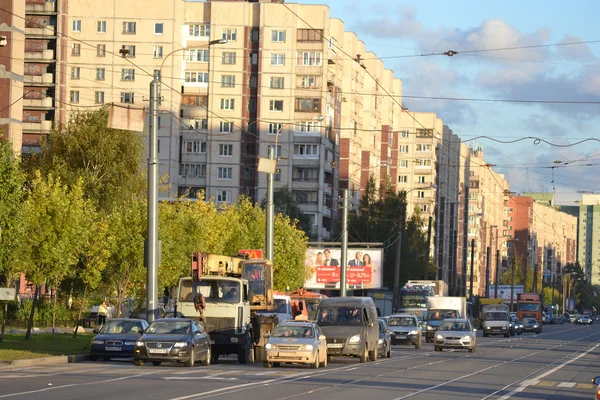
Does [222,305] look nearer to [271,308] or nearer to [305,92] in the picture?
[271,308]

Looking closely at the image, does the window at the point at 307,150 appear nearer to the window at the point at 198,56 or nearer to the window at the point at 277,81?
the window at the point at 277,81

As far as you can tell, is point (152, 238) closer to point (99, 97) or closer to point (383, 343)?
point (383, 343)

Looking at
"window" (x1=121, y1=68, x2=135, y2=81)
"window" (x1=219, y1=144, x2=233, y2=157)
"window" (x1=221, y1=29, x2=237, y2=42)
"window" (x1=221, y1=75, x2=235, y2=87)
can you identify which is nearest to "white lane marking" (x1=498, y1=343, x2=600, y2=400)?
"window" (x1=219, y1=144, x2=233, y2=157)

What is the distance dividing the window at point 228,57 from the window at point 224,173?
1019 centimetres

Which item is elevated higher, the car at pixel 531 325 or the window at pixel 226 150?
the window at pixel 226 150

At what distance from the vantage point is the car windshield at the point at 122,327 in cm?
3512

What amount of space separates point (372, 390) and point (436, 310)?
44.8 m

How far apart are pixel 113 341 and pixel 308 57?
76.6 meters

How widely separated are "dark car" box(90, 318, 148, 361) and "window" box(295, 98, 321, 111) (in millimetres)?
74096

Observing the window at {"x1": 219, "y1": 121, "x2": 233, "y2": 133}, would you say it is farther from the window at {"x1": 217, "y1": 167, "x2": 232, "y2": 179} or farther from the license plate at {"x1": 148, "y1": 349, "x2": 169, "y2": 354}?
the license plate at {"x1": 148, "y1": 349, "x2": 169, "y2": 354}

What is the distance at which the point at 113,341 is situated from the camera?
1347 inches

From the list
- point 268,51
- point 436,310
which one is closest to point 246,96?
point 268,51

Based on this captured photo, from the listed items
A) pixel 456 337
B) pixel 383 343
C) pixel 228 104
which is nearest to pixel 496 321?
pixel 456 337

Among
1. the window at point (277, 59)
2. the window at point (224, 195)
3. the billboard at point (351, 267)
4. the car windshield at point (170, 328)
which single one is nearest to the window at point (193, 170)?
the window at point (224, 195)
